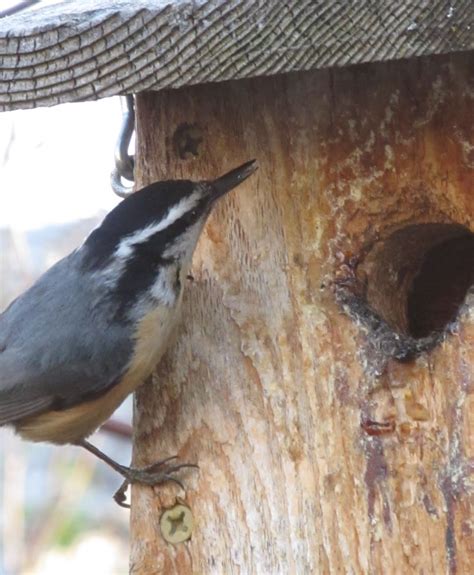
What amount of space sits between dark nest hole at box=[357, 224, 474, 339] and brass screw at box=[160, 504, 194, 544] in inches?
23.9

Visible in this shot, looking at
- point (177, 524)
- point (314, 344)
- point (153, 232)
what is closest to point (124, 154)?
point (153, 232)

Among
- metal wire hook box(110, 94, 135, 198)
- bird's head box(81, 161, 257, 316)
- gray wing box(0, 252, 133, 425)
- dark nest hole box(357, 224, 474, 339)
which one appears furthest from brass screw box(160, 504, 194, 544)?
metal wire hook box(110, 94, 135, 198)

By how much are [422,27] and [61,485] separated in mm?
4715

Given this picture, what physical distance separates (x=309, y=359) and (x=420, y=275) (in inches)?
23.3

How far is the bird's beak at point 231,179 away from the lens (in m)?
2.54

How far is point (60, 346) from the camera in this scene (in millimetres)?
2668

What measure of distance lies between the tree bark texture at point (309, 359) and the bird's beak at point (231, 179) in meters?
0.09

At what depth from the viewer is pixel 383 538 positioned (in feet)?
7.95

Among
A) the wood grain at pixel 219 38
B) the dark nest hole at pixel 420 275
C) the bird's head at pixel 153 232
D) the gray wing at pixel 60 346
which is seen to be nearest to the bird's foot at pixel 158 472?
the gray wing at pixel 60 346

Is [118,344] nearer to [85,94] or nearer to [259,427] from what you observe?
[259,427]

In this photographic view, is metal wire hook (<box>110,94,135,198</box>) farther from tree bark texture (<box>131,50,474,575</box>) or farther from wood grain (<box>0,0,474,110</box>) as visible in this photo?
wood grain (<box>0,0,474,110</box>)

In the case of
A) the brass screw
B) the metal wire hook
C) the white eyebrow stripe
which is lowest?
the brass screw

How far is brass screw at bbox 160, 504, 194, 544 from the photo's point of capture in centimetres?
263

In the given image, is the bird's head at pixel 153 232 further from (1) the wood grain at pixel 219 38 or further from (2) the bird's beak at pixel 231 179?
(1) the wood grain at pixel 219 38
